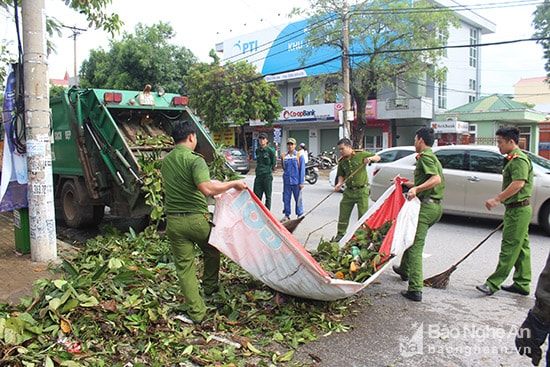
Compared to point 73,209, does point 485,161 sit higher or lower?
higher

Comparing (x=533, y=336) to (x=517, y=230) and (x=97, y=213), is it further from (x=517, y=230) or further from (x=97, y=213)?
(x=97, y=213)

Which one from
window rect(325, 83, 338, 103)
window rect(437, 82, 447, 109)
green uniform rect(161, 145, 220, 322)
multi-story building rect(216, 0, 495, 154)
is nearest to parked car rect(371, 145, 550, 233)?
green uniform rect(161, 145, 220, 322)

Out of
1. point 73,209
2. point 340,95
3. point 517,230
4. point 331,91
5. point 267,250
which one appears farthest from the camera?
point 340,95

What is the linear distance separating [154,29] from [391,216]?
24938mm

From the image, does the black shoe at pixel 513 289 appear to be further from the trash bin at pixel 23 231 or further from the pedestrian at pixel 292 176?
the trash bin at pixel 23 231

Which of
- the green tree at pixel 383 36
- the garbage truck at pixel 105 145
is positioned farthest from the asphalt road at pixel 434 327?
the green tree at pixel 383 36

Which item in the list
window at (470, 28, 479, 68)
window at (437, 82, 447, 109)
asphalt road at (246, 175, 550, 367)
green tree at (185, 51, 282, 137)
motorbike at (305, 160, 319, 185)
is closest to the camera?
asphalt road at (246, 175, 550, 367)

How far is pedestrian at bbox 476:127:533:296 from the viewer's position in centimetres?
466

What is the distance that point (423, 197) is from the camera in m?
4.78

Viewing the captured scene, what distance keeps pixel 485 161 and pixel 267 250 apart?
19.1ft

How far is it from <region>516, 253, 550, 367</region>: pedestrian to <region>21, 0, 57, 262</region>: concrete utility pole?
5.17m

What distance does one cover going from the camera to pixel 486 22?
31.4 m

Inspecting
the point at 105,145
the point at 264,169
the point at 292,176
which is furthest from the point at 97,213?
the point at 292,176

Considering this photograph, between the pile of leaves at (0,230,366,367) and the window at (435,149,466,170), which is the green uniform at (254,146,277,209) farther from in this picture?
the pile of leaves at (0,230,366,367)
